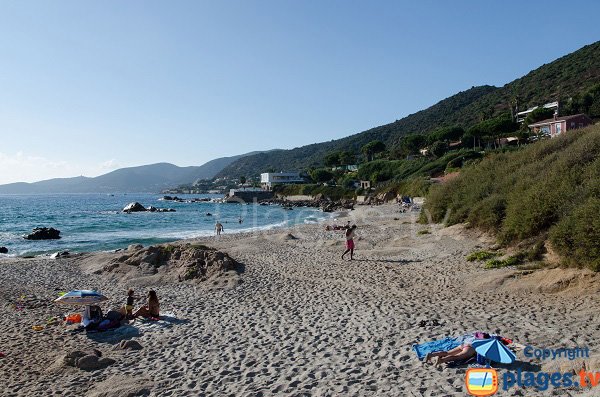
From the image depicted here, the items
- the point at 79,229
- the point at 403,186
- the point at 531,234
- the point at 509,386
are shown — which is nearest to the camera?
the point at 509,386

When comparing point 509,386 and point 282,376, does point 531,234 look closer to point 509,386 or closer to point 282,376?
point 509,386

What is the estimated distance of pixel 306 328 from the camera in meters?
9.69

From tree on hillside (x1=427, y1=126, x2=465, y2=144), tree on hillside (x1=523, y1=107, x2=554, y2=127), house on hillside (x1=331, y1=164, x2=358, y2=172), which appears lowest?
house on hillside (x1=331, y1=164, x2=358, y2=172)

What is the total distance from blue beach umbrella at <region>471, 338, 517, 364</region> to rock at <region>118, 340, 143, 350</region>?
6548 millimetres

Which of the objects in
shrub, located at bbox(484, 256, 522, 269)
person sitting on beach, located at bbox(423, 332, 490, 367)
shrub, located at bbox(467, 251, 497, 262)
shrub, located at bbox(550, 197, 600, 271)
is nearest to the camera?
person sitting on beach, located at bbox(423, 332, 490, 367)

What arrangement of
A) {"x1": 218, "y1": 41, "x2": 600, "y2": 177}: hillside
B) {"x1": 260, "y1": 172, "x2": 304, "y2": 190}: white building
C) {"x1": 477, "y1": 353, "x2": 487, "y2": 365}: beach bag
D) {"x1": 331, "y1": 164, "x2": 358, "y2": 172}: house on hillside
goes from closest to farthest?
{"x1": 477, "y1": 353, "x2": 487, "y2": 365}: beach bag < {"x1": 218, "y1": 41, "x2": 600, "y2": 177}: hillside < {"x1": 331, "y1": 164, "x2": 358, "y2": 172}: house on hillside < {"x1": 260, "y1": 172, "x2": 304, "y2": 190}: white building

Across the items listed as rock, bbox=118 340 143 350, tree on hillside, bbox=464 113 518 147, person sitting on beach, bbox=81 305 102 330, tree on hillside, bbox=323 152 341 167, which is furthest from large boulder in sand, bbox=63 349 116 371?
tree on hillside, bbox=323 152 341 167

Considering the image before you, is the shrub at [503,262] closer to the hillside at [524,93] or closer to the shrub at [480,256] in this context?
the shrub at [480,256]

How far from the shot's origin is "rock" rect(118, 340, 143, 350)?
9.22m

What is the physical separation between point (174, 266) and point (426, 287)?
9784 mm

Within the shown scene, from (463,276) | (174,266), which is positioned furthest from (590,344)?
(174,266)

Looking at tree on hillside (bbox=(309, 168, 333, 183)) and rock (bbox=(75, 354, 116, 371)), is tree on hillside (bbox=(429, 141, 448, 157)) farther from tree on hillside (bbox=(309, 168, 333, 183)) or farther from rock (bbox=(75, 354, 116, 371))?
rock (bbox=(75, 354, 116, 371))

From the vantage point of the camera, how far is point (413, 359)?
7344mm

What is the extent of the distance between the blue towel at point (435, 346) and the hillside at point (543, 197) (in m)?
4.80
